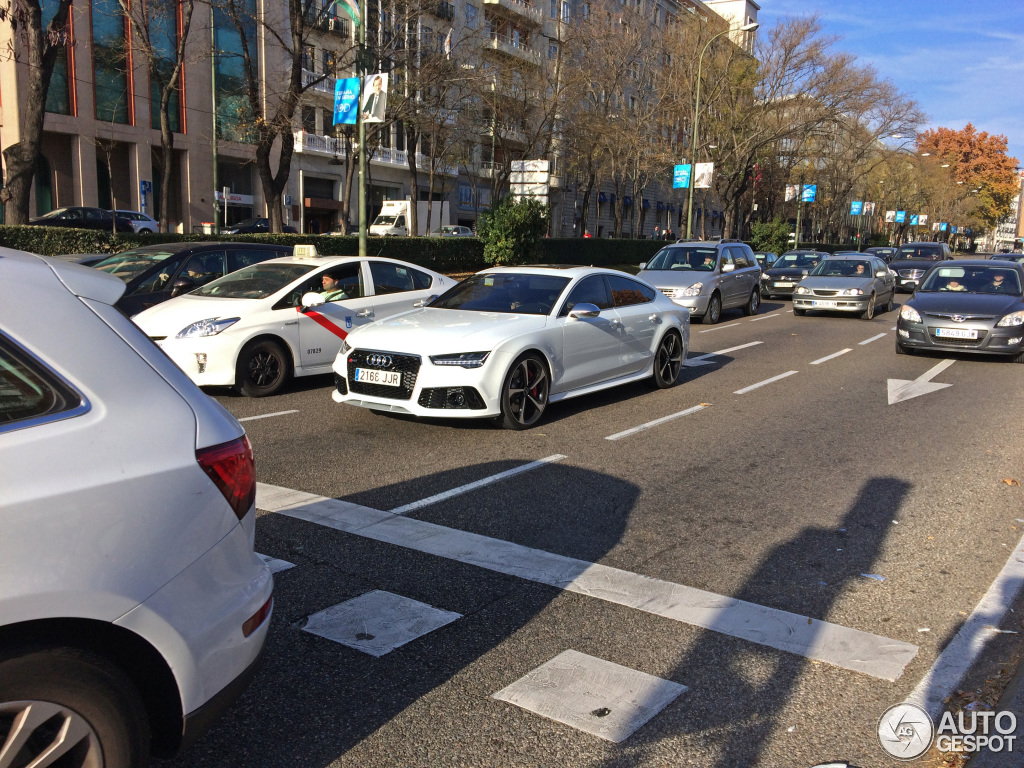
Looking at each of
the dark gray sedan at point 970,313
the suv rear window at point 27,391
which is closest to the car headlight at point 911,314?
the dark gray sedan at point 970,313

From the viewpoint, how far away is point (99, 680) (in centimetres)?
220

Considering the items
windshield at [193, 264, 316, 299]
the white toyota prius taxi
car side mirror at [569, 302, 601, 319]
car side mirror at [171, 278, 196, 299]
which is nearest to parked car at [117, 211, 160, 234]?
car side mirror at [171, 278, 196, 299]

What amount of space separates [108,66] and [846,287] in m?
31.4

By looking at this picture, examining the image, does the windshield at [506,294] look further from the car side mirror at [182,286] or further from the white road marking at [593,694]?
the white road marking at [593,694]

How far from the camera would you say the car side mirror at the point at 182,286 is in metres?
10.7

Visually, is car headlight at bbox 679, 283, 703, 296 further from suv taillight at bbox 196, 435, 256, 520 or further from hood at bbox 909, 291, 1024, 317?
suv taillight at bbox 196, 435, 256, 520

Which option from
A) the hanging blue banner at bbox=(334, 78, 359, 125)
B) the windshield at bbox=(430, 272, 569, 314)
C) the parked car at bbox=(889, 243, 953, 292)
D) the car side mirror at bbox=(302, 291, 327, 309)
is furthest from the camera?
the parked car at bbox=(889, 243, 953, 292)

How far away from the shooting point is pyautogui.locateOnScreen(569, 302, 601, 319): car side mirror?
838 centimetres

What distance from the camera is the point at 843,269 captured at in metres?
21.4

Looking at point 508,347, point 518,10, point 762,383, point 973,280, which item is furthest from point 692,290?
point 518,10

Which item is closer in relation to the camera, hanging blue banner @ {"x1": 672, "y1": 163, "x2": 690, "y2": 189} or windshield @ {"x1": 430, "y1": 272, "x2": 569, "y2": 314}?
windshield @ {"x1": 430, "y1": 272, "x2": 569, "y2": 314}

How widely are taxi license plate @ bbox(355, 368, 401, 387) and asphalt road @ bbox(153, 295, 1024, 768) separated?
0.47 meters

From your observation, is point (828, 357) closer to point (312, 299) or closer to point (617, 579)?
point (312, 299)

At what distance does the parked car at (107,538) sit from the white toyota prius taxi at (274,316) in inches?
260
